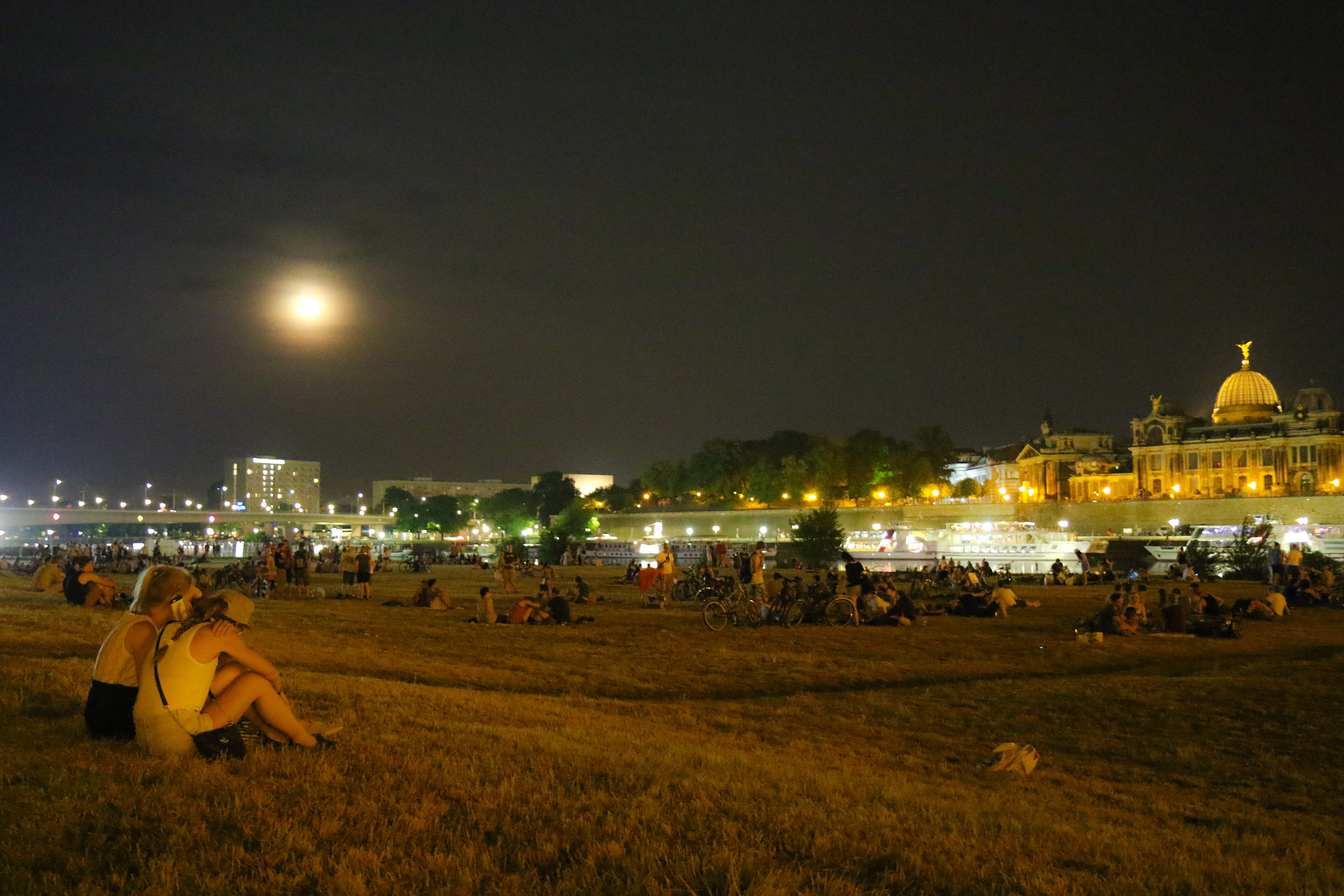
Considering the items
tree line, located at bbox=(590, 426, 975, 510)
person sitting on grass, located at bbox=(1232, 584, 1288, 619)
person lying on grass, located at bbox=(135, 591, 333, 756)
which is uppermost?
tree line, located at bbox=(590, 426, 975, 510)

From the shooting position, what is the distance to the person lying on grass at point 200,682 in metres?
6.50

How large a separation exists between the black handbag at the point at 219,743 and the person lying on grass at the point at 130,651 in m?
0.16

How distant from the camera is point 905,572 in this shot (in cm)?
3994

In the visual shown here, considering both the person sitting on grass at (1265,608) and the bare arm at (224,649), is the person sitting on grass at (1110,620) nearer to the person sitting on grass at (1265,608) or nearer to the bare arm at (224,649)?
the person sitting on grass at (1265,608)

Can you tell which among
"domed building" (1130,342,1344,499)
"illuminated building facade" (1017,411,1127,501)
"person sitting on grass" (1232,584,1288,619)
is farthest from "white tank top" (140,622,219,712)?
"illuminated building facade" (1017,411,1127,501)

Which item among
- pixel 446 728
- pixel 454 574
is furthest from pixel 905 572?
pixel 446 728

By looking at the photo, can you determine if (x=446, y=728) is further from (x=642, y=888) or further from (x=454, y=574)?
(x=454, y=574)

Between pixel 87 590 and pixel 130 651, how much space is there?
715 inches

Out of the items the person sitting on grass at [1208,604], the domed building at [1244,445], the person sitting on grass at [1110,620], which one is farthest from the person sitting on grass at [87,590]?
the domed building at [1244,445]

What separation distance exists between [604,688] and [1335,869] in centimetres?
938

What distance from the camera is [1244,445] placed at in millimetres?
120500

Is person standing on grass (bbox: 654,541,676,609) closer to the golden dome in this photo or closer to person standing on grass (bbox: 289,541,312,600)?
person standing on grass (bbox: 289,541,312,600)

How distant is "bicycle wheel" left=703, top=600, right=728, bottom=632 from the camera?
21.1m

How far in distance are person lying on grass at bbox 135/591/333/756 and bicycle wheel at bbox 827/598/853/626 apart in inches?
645
